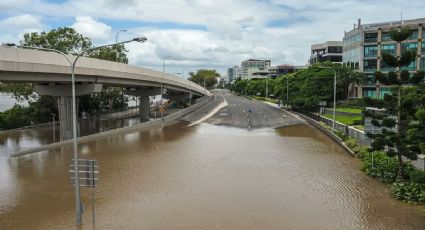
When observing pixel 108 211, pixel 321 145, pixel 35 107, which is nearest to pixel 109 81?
pixel 35 107

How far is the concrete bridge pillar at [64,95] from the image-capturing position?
41031 millimetres

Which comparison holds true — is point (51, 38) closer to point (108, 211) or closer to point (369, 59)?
point (108, 211)

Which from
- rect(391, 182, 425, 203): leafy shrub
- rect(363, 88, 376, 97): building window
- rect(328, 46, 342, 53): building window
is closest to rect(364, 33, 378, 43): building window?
rect(363, 88, 376, 97): building window

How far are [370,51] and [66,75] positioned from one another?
194ft

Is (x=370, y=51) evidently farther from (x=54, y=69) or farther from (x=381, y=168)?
(x=54, y=69)

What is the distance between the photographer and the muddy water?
16484 mm

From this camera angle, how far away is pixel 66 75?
3512 centimetres

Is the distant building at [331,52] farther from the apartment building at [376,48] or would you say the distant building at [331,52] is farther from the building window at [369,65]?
the building window at [369,65]

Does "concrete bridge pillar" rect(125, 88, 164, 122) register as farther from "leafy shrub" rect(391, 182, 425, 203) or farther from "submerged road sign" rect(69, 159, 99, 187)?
"submerged road sign" rect(69, 159, 99, 187)

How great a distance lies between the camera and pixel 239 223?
637 inches

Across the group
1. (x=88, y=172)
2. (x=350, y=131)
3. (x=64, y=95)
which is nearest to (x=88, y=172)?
(x=88, y=172)

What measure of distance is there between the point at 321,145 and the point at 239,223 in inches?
929

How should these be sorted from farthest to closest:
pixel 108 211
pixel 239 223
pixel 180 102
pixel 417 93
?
pixel 180 102 < pixel 417 93 < pixel 108 211 < pixel 239 223

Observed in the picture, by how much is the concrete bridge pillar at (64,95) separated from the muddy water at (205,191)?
26.3 feet
